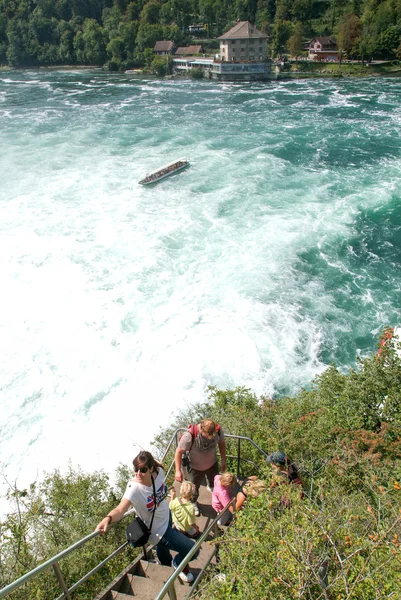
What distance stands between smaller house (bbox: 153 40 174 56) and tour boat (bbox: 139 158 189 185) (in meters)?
89.1

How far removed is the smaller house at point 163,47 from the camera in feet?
384

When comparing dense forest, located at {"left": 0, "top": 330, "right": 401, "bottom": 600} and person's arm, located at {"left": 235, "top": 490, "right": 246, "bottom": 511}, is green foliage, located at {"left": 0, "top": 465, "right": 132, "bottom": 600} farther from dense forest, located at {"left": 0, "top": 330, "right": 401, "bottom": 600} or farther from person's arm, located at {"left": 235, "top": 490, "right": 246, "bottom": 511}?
person's arm, located at {"left": 235, "top": 490, "right": 246, "bottom": 511}

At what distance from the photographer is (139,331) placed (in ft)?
81.4

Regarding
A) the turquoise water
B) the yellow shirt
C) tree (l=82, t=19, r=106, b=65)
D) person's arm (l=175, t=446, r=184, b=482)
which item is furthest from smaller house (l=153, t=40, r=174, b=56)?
the yellow shirt

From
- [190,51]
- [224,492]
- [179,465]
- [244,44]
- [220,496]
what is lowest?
[220,496]

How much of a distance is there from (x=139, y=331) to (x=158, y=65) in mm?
103286

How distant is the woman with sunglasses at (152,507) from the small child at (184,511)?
0.17 meters

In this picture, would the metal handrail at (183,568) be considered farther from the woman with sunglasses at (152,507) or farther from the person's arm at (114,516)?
the person's arm at (114,516)

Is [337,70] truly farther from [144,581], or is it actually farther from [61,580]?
[61,580]

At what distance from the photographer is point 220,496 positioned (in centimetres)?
785

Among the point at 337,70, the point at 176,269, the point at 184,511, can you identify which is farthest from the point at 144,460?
the point at 337,70

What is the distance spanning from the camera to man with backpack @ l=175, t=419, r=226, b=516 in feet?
26.7

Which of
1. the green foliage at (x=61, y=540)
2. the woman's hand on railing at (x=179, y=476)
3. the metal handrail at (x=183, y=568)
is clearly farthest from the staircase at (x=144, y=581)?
the green foliage at (x=61, y=540)

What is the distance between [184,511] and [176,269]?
77.5 feet
